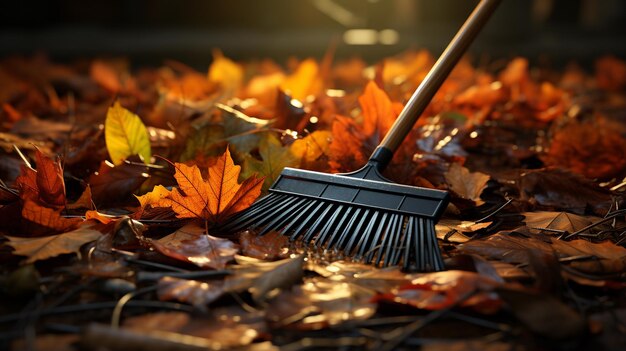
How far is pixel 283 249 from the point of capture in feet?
4.51

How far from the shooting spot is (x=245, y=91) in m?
3.21

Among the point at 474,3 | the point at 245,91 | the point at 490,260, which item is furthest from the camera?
the point at 474,3

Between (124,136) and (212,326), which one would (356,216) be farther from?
(124,136)

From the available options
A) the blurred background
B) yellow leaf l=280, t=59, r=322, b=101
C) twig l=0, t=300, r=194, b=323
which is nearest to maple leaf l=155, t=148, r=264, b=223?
twig l=0, t=300, r=194, b=323

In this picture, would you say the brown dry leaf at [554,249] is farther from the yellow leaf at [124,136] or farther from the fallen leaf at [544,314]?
the yellow leaf at [124,136]

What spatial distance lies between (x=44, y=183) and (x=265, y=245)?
0.50 metres

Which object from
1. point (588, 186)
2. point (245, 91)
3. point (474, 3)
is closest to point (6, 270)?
point (588, 186)

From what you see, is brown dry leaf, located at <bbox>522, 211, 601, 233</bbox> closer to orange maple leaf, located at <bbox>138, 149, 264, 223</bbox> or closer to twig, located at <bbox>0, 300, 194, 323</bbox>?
orange maple leaf, located at <bbox>138, 149, 264, 223</bbox>

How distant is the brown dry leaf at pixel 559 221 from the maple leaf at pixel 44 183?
1.08 m

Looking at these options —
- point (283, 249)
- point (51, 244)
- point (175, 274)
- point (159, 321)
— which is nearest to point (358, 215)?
point (283, 249)

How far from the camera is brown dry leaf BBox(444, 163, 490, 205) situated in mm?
1688

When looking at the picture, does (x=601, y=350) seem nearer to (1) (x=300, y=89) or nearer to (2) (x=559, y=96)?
(1) (x=300, y=89)

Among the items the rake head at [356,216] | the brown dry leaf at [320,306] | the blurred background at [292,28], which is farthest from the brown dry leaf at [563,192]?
the blurred background at [292,28]

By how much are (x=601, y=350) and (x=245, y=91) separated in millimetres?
2446
